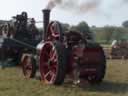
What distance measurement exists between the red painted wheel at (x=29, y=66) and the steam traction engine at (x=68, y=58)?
54 cm

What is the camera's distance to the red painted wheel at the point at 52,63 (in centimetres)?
959

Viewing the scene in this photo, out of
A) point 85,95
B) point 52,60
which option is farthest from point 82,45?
point 85,95

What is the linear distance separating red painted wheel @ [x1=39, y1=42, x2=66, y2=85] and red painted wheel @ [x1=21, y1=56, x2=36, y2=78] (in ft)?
2.32

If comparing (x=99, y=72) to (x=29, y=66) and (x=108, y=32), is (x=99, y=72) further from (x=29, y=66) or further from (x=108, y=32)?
(x=108, y=32)

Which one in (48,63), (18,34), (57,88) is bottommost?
(57,88)

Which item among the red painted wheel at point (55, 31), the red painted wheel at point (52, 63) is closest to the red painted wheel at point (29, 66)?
the red painted wheel at point (52, 63)

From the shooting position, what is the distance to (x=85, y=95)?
845 cm

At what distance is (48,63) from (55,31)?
0.94 m

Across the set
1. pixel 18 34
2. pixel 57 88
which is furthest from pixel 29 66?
pixel 18 34

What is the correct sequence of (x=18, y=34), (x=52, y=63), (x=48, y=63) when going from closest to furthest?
1. (x=52, y=63)
2. (x=48, y=63)
3. (x=18, y=34)

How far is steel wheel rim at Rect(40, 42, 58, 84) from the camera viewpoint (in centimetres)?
991

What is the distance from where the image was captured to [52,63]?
33.2 feet

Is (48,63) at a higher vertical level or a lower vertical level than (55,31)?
lower

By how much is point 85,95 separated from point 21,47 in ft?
24.1
